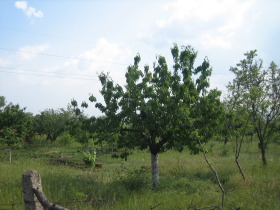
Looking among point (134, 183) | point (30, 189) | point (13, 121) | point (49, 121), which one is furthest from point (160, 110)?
point (49, 121)

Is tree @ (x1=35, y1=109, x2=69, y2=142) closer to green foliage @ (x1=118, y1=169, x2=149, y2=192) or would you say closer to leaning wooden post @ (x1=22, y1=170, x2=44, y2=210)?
green foliage @ (x1=118, y1=169, x2=149, y2=192)

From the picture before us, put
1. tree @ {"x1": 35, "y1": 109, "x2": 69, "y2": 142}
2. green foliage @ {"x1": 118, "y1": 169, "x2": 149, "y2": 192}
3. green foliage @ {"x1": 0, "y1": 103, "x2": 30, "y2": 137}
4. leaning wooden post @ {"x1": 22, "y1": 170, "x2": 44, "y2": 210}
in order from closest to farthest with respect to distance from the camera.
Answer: leaning wooden post @ {"x1": 22, "y1": 170, "x2": 44, "y2": 210}, green foliage @ {"x1": 118, "y1": 169, "x2": 149, "y2": 192}, green foliage @ {"x1": 0, "y1": 103, "x2": 30, "y2": 137}, tree @ {"x1": 35, "y1": 109, "x2": 69, "y2": 142}

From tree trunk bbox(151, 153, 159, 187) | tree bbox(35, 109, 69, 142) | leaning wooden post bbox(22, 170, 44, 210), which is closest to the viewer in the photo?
leaning wooden post bbox(22, 170, 44, 210)

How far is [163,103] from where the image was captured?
905 cm

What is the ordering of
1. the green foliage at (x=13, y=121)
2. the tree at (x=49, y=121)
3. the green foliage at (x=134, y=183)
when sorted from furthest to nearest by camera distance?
the tree at (x=49, y=121) → the green foliage at (x=13, y=121) → the green foliage at (x=134, y=183)

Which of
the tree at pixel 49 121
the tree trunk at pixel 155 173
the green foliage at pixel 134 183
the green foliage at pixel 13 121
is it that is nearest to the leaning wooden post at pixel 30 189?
the green foliage at pixel 134 183

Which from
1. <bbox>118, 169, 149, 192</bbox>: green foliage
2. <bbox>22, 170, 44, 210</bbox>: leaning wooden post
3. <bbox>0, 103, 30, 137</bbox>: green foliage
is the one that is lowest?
<bbox>118, 169, 149, 192</bbox>: green foliage

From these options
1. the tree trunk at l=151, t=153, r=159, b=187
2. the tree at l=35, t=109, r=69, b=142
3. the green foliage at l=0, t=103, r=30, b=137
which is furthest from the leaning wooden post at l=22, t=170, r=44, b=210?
the tree at l=35, t=109, r=69, b=142

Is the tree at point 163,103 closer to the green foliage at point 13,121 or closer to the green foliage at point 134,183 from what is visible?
the green foliage at point 134,183

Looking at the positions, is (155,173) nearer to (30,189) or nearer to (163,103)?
(163,103)

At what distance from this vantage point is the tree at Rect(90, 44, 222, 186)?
8.76 metres

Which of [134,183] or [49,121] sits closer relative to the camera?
[134,183]

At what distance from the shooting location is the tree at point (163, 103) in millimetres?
8758

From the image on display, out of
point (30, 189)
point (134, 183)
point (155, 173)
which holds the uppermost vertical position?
point (30, 189)
